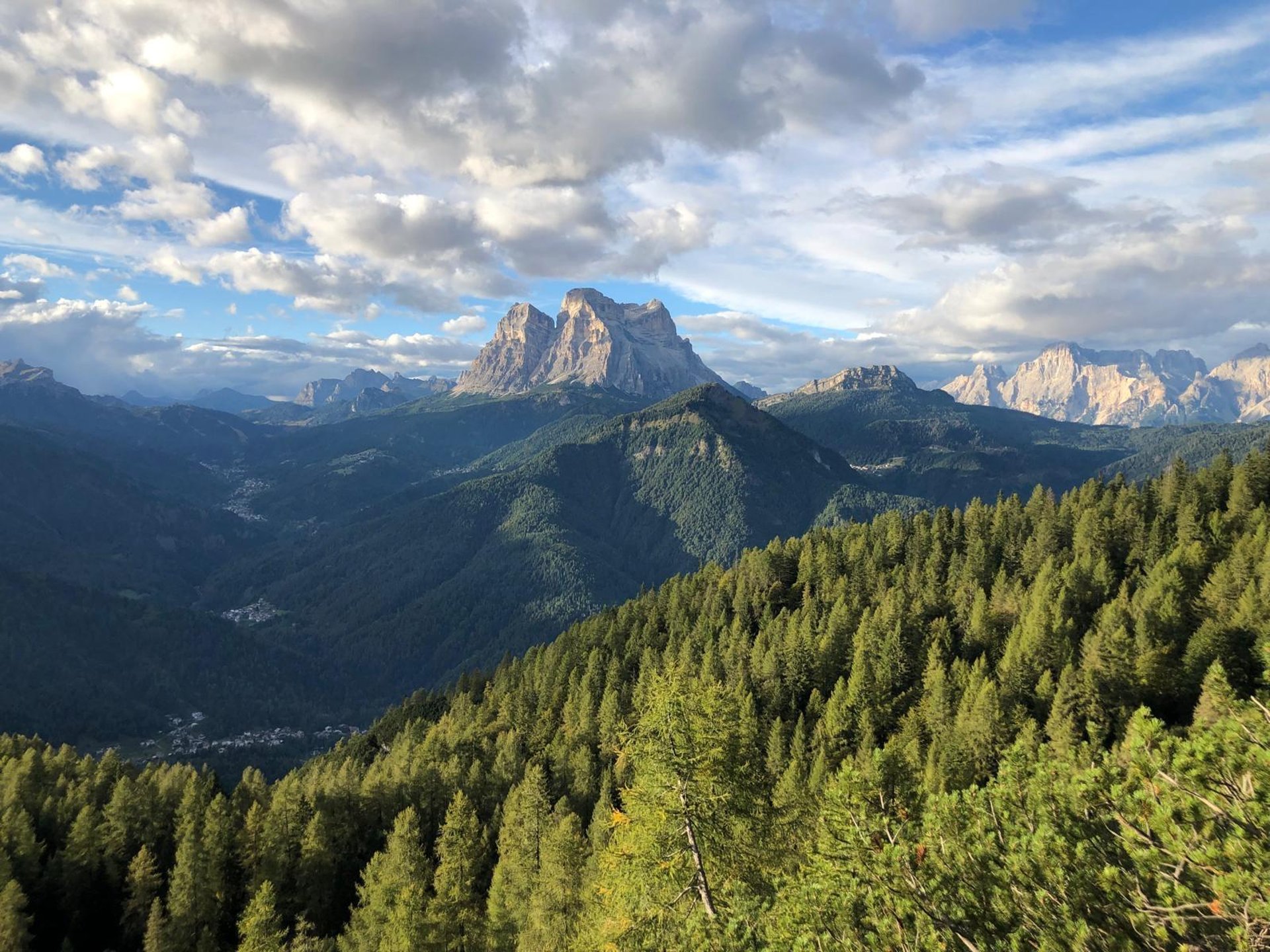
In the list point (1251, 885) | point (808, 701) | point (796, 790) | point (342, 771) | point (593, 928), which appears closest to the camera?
point (1251, 885)

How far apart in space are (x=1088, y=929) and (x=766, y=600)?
128 meters

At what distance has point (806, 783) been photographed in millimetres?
66625

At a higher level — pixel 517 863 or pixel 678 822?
pixel 678 822

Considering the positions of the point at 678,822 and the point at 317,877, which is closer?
the point at 678,822

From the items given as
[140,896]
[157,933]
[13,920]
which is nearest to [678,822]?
[157,933]

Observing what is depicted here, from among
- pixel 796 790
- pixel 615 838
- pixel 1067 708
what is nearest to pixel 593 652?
pixel 796 790

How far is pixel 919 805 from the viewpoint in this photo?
2959 cm

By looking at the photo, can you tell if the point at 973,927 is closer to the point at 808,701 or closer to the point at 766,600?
the point at 808,701

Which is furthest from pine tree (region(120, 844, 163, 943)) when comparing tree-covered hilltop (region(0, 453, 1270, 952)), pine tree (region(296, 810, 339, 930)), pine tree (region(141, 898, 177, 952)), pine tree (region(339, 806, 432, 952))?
pine tree (region(339, 806, 432, 952))

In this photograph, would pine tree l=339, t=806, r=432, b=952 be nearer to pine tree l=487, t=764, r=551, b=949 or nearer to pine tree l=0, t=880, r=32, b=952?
pine tree l=487, t=764, r=551, b=949

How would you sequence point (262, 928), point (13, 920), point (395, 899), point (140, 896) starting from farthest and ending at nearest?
point (140, 896) → point (13, 920) → point (395, 899) → point (262, 928)

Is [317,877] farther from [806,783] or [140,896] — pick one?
[806,783]

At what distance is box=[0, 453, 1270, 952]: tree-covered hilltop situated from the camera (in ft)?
62.4

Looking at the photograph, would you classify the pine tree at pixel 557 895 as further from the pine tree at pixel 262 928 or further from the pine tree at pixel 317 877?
the pine tree at pixel 317 877
